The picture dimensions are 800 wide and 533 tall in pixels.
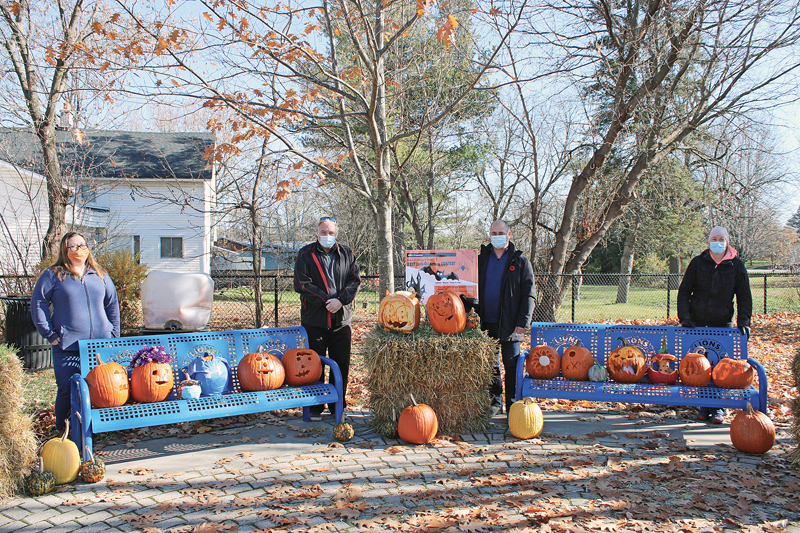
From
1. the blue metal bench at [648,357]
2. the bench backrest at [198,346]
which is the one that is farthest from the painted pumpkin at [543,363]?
the bench backrest at [198,346]

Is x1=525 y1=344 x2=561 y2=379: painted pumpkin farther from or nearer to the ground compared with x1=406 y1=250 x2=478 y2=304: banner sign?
nearer to the ground

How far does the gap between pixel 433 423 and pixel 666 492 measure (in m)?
1.86

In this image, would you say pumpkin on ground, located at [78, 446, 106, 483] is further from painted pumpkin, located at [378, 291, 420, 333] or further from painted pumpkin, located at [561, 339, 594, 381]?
painted pumpkin, located at [561, 339, 594, 381]

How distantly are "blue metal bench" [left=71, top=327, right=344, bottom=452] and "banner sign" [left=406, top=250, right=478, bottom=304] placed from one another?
6.84 ft

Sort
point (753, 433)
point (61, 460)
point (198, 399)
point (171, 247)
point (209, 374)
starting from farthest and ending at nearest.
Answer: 1. point (171, 247)
2. point (209, 374)
3. point (198, 399)
4. point (753, 433)
5. point (61, 460)

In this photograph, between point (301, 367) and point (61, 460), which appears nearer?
point (61, 460)

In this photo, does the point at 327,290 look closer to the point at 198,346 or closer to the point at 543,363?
the point at 198,346

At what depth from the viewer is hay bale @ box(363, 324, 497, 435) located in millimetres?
4727

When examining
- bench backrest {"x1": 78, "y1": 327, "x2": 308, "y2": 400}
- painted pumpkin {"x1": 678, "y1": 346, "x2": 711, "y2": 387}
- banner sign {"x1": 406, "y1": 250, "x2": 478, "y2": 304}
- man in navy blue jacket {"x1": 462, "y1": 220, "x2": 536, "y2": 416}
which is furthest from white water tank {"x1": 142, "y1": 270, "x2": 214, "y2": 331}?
painted pumpkin {"x1": 678, "y1": 346, "x2": 711, "y2": 387}

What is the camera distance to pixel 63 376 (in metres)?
4.45

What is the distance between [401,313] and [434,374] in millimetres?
639

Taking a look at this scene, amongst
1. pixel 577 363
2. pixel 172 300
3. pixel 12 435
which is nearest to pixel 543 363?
pixel 577 363

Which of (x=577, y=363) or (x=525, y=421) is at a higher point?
(x=577, y=363)

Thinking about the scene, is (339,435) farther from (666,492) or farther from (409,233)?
(409,233)
